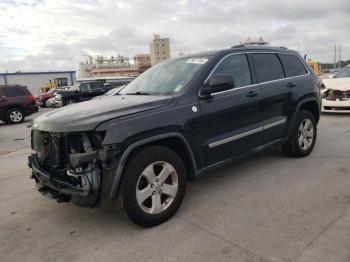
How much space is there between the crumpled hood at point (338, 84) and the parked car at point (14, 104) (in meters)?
12.1

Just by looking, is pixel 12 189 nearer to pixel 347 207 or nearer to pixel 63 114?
pixel 63 114

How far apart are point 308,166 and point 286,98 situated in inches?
42.1

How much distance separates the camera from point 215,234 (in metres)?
3.17

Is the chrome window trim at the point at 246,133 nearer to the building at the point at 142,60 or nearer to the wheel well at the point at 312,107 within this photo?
the wheel well at the point at 312,107

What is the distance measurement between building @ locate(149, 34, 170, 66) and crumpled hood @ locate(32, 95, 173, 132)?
9821 centimetres

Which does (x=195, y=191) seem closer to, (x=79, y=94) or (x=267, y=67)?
(x=267, y=67)

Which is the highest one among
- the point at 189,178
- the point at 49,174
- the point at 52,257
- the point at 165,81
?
the point at 165,81

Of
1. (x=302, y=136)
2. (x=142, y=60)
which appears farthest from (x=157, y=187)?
(x=142, y=60)

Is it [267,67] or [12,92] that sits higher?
[267,67]

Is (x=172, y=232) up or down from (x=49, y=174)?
down

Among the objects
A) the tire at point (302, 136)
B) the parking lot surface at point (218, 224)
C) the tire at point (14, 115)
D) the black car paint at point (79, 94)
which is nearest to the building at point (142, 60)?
the black car paint at point (79, 94)

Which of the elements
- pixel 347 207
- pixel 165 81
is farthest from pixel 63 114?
pixel 347 207

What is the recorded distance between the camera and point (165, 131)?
11.1 feet

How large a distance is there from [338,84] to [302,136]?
16.8 ft
